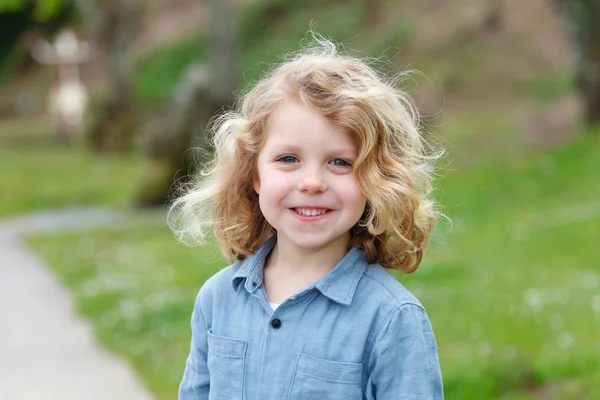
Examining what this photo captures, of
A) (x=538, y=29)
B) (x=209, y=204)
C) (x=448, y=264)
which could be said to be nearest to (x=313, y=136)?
(x=209, y=204)

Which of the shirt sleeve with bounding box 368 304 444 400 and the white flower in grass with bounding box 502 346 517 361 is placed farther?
the white flower in grass with bounding box 502 346 517 361

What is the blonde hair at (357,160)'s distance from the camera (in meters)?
2.48

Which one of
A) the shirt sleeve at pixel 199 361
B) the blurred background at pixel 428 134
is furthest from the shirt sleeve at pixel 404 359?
the blurred background at pixel 428 134

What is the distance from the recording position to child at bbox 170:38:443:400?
94.7 inches

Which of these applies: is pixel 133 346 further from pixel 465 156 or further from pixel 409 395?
pixel 465 156

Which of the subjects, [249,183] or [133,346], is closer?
[249,183]

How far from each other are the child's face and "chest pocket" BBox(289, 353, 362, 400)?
290 millimetres

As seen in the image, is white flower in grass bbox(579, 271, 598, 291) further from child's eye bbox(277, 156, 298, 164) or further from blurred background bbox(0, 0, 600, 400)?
child's eye bbox(277, 156, 298, 164)

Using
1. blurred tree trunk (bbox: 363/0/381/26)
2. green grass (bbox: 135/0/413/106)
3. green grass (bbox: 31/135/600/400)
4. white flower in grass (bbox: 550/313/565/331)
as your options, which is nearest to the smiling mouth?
green grass (bbox: 31/135/600/400)

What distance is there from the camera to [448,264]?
7.77 metres

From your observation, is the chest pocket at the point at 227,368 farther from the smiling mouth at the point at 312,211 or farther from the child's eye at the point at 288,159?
the child's eye at the point at 288,159

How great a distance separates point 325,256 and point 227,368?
36cm

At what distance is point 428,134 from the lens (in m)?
4.55

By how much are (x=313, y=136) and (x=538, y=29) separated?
17184 millimetres
